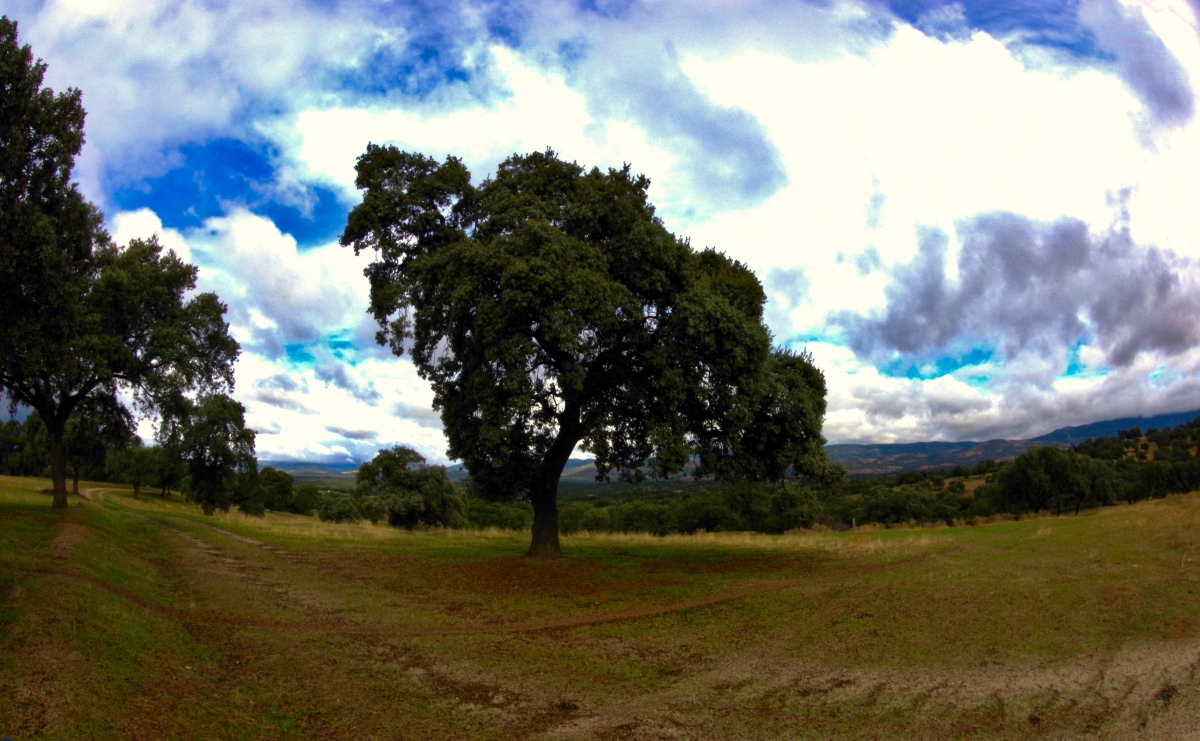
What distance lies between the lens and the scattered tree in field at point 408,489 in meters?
40.6

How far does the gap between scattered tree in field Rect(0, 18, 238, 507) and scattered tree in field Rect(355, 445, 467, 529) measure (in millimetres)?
15838

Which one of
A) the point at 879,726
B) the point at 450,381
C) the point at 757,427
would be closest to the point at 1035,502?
the point at 757,427

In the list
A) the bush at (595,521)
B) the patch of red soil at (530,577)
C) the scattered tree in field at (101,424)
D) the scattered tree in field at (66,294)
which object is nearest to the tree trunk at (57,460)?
the scattered tree in field at (66,294)

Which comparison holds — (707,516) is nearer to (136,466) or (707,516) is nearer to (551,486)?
(551,486)

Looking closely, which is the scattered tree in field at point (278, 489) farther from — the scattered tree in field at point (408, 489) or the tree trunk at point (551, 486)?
the tree trunk at point (551, 486)

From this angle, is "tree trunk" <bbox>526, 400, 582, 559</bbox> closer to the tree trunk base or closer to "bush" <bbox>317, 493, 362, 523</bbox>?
the tree trunk base

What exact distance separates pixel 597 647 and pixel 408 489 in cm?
3370

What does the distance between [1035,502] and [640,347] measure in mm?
53622

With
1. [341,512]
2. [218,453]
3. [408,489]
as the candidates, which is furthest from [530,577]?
[218,453]

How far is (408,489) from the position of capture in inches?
1636

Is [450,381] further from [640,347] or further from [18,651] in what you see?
[18,651]

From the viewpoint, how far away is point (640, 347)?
17.0 m

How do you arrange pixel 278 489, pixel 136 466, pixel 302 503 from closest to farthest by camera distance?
pixel 136 466 < pixel 278 489 < pixel 302 503

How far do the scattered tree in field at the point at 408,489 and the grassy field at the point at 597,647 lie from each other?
72.4ft
